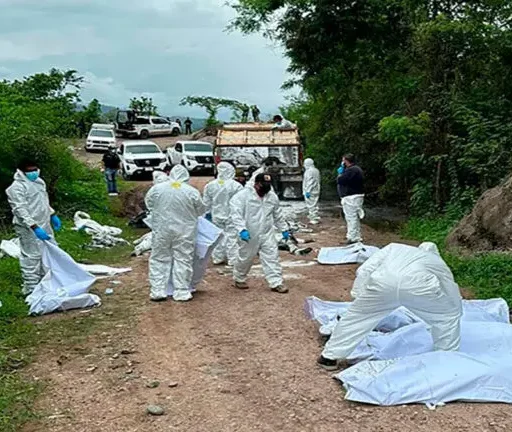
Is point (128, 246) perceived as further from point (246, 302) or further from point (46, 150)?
point (246, 302)

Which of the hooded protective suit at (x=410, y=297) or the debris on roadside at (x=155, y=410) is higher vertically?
the hooded protective suit at (x=410, y=297)

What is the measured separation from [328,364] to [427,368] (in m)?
0.91

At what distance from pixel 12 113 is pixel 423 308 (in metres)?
13.3

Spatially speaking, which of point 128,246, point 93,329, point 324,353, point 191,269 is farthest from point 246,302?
point 128,246

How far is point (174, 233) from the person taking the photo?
318 inches

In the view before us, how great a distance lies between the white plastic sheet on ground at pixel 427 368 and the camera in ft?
16.0

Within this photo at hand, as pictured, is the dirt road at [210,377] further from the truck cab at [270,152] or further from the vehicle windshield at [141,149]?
the vehicle windshield at [141,149]

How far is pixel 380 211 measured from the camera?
18.8m

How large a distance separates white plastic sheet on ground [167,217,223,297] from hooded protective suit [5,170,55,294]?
163 cm

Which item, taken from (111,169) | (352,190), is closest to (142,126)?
(111,169)

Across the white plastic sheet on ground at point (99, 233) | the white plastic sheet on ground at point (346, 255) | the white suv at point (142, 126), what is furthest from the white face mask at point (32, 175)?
the white suv at point (142, 126)

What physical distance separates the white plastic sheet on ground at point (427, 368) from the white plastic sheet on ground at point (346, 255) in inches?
186

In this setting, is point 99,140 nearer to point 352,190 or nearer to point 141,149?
point 141,149

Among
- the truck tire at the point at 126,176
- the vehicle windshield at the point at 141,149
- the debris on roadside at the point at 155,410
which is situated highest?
the vehicle windshield at the point at 141,149
